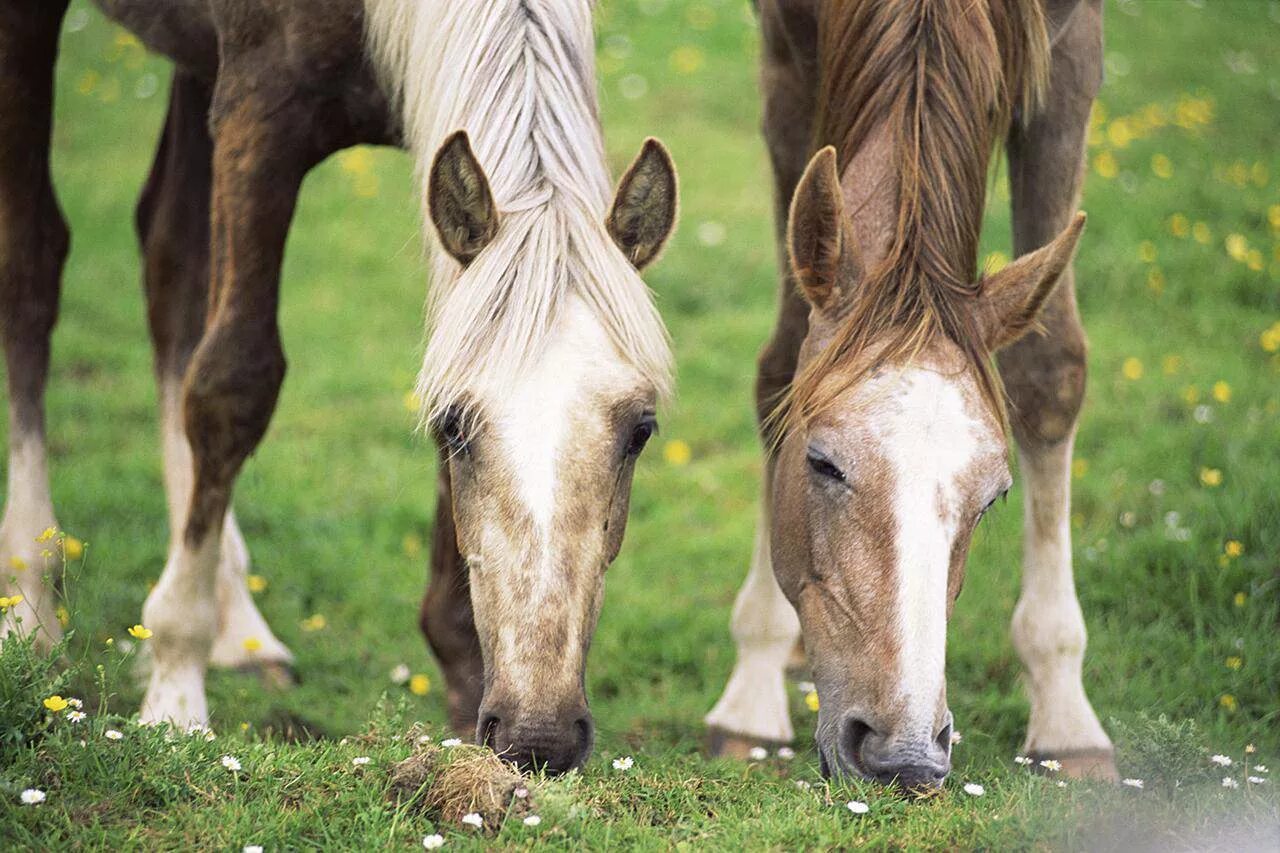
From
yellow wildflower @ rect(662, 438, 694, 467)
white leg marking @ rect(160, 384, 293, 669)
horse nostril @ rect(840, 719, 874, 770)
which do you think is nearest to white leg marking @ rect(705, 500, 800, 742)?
horse nostril @ rect(840, 719, 874, 770)

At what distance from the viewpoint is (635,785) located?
314 centimetres

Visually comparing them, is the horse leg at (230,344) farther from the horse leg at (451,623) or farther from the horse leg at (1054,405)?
the horse leg at (1054,405)

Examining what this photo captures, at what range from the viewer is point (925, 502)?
3074 millimetres

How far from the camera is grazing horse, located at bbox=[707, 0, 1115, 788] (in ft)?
10.2

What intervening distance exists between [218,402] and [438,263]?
1.09 m

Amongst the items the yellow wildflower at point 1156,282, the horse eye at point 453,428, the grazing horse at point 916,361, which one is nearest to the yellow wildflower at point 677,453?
the grazing horse at point 916,361

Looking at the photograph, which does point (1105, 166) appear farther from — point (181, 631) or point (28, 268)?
point (181, 631)

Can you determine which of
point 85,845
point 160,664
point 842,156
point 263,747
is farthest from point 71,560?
point 842,156

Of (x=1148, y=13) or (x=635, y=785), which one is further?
(x=1148, y=13)

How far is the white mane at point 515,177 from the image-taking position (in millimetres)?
3131

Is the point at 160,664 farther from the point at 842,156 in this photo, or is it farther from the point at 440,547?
the point at 842,156

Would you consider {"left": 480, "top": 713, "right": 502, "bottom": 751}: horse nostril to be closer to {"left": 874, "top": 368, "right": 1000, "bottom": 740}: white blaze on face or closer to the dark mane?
{"left": 874, "top": 368, "right": 1000, "bottom": 740}: white blaze on face

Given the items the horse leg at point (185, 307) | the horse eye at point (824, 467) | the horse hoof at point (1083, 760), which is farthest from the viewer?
the horse leg at point (185, 307)

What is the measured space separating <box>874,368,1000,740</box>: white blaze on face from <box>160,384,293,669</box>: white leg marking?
9.35ft
